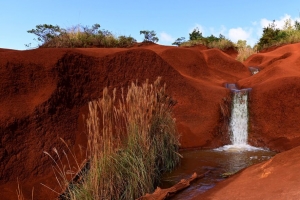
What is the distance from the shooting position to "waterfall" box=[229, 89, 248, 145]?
9719 mm

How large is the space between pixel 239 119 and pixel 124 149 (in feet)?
22.2

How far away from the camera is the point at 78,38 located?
Result: 15438 millimetres

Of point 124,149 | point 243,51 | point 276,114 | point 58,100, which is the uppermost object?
point 243,51

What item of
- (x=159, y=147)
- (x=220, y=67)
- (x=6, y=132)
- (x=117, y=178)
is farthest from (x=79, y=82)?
(x=220, y=67)

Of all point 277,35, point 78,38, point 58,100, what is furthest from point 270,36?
Answer: point 58,100

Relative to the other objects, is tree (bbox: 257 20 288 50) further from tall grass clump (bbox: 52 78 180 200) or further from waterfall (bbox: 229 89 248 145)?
tall grass clump (bbox: 52 78 180 200)

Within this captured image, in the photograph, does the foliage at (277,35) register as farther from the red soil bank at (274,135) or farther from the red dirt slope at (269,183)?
the red dirt slope at (269,183)

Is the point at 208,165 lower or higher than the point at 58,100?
lower

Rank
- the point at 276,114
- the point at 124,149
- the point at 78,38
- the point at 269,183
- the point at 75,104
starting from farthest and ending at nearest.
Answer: the point at 78,38
the point at 276,114
the point at 75,104
the point at 124,149
the point at 269,183

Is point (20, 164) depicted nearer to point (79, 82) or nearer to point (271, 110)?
point (79, 82)

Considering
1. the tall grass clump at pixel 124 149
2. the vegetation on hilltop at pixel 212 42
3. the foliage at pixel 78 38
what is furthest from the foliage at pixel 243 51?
the tall grass clump at pixel 124 149

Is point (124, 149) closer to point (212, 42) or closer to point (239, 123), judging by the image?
point (239, 123)

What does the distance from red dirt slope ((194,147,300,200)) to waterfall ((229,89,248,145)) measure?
5519 mm

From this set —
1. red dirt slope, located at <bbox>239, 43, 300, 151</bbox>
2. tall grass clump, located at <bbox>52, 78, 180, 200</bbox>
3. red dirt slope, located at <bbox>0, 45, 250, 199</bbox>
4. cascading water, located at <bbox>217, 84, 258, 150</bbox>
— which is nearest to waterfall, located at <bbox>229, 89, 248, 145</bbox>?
cascading water, located at <bbox>217, 84, 258, 150</bbox>
